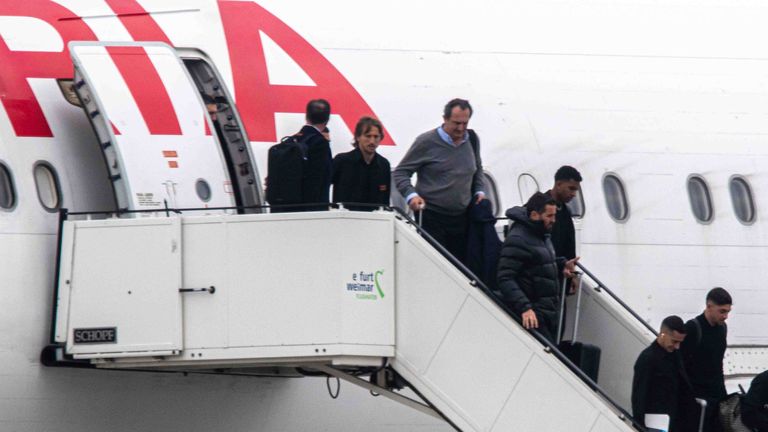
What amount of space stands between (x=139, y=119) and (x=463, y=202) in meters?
2.62

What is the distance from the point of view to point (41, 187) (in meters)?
10.9

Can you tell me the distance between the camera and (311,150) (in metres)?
10.4

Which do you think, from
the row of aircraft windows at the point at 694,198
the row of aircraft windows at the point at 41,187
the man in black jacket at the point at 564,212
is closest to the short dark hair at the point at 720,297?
the man in black jacket at the point at 564,212

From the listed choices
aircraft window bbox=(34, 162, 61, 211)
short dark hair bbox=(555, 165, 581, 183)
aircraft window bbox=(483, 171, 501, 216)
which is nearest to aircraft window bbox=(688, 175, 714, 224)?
aircraft window bbox=(483, 171, 501, 216)

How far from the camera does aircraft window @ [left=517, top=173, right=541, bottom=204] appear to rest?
13305 mm

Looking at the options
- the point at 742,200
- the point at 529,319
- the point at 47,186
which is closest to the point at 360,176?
the point at 529,319

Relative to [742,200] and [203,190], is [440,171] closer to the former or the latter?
[203,190]

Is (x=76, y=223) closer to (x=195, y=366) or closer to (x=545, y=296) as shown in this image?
(x=195, y=366)

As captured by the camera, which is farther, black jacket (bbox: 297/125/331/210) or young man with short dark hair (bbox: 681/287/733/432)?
young man with short dark hair (bbox: 681/287/733/432)

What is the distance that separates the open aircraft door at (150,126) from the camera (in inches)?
428

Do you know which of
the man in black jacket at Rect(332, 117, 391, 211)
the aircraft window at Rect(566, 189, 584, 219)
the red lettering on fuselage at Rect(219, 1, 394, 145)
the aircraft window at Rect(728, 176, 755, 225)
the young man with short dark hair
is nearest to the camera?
the man in black jacket at Rect(332, 117, 391, 211)

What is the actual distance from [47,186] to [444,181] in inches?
121

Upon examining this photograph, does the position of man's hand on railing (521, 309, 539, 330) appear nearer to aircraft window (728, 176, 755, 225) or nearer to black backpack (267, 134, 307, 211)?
black backpack (267, 134, 307, 211)

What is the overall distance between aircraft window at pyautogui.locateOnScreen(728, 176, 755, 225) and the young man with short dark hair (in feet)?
9.63
